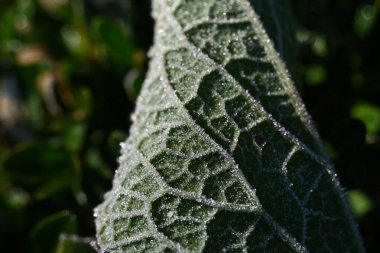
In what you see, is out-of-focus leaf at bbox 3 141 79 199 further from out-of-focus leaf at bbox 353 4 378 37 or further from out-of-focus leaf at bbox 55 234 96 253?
out-of-focus leaf at bbox 353 4 378 37

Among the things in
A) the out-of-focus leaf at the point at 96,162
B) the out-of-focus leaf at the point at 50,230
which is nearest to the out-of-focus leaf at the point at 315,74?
the out-of-focus leaf at the point at 96,162

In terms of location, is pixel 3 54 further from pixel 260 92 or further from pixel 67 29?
pixel 260 92

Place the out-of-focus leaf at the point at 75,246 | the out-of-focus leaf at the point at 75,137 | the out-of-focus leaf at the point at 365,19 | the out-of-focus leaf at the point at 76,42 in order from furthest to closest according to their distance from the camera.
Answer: the out-of-focus leaf at the point at 76,42 → the out-of-focus leaf at the point at 365,19 → the out-of-focus leaf at the point at 75,137 → the out-of-focus leaf at the point at 75,246

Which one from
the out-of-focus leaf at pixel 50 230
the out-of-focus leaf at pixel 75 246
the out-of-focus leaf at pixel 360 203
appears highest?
the out-of-focus leaf at pixel 50 230

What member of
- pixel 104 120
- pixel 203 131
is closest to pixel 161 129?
pixel 203 131

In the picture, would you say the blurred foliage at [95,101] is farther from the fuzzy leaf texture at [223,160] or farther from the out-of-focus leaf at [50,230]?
the fuzzy leaf texture at [223,160]

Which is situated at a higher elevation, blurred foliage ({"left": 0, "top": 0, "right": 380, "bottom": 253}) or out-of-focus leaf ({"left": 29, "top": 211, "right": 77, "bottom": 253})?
blurred foliage ({"left": 0, "top": 0, "right": 380, "bottom": 253})

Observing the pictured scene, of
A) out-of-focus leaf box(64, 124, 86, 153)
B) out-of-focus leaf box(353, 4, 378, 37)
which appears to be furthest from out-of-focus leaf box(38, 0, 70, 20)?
out-of-focus leaf box(353, 4, 378, 37)
